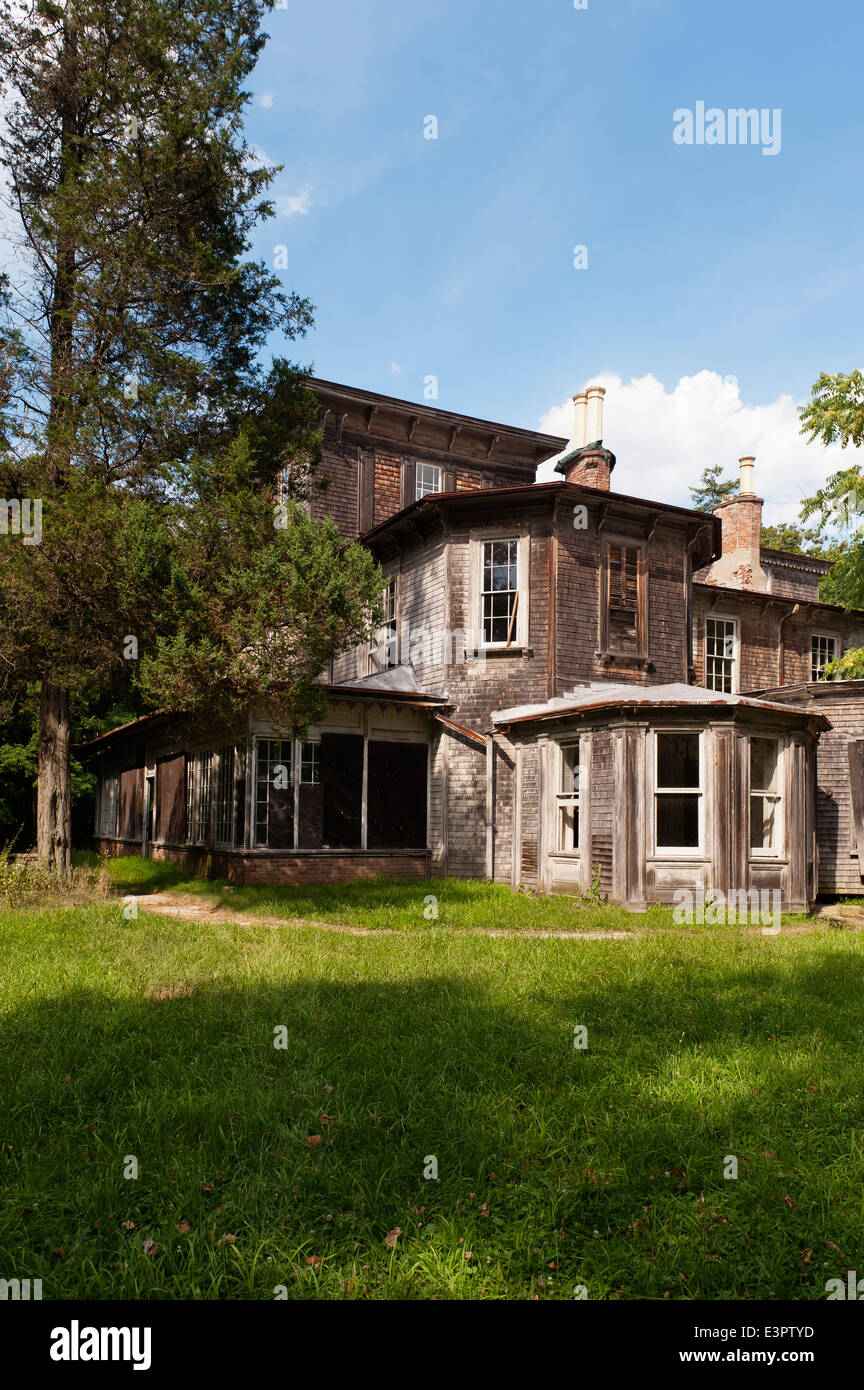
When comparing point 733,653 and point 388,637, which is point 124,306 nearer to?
point 388,637

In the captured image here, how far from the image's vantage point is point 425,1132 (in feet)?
14.8

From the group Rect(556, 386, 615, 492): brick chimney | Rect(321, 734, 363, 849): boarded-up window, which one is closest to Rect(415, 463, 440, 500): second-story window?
Rect(556, 386, 615, 492): brick chimney

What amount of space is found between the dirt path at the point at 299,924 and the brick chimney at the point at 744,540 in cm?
1791

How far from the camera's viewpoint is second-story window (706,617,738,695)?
23594mm

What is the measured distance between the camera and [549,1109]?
4.77 m

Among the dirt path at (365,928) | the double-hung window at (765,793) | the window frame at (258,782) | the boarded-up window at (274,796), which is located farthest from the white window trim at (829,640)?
the boarded-up window at (274,796)

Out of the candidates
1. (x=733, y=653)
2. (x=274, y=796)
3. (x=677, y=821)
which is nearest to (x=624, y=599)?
(x=677, y=821)

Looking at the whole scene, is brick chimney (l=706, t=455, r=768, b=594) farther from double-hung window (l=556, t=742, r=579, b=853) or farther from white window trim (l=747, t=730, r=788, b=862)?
double-hung window (l=556, t=742, r=579, b=853)

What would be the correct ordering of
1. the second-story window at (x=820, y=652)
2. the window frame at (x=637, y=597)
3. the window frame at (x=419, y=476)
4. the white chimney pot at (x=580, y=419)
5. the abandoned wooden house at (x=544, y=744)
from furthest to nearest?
the second-story window at (x=820, y=652) → the window frame at (x=419, y=476) → the white chimney pot at (x=580, y=419) → the window frame at (x=637, y=597) → the abandoned wooden house at (x=544, y=744)

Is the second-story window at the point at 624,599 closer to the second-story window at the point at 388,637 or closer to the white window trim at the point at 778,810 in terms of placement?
the white window trim at the point at 778,810

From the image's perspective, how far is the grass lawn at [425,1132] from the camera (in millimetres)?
3449

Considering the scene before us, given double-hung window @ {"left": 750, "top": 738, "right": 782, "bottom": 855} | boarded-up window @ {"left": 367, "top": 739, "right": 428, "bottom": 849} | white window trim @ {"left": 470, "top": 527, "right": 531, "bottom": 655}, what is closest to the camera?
double-hung window @ {"left": 750, "top": 738, "right": 782, "bottom": 855}

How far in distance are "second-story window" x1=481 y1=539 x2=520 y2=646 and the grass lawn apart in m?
10.7

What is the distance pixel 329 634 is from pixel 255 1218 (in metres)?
8.96
